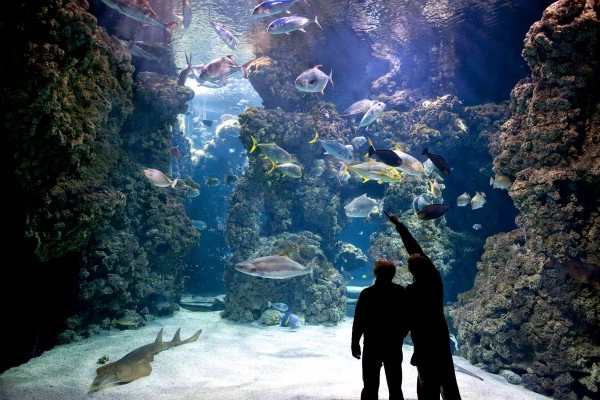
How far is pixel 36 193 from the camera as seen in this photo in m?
4.01

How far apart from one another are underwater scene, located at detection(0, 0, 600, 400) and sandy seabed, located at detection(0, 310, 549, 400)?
0.05m

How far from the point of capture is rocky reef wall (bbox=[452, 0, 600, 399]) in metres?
4.90

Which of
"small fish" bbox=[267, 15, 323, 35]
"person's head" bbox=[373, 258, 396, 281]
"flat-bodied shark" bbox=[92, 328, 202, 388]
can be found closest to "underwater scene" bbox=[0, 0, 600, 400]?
"flat-bodied shark" bbox=[92, 328, 202, 388]

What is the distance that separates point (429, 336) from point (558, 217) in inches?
189

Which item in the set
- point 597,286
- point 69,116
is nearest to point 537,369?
point 597,286

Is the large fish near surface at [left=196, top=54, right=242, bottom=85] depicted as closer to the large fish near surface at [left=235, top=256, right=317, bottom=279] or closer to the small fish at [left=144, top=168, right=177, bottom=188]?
the small fish at [left=144, top=168, right=177, bottom=188]

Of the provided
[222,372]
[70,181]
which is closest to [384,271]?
[222,372]

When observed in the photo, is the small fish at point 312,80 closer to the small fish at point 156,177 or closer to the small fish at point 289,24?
the small fish at point 289,24

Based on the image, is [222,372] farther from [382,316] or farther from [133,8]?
[133,8]

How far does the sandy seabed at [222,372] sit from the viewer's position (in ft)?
11.8

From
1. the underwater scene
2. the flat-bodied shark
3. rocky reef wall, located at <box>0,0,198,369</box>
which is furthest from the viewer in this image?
the underwater scene

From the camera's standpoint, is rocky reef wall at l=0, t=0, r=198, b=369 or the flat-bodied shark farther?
the flat-bodied shark

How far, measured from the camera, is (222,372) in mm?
4582

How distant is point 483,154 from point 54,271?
12.2 metres
